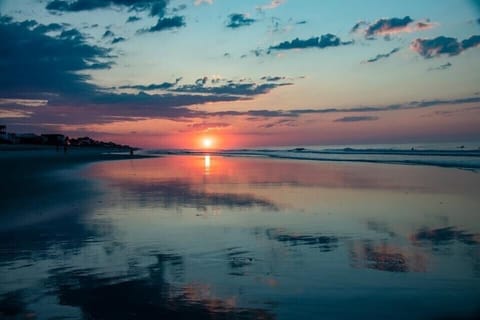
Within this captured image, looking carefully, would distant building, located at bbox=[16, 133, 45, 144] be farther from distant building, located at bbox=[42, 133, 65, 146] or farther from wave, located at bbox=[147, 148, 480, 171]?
wave, located at bbox=[147, 148, 480, 171]

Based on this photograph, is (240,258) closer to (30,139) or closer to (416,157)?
(416,157)

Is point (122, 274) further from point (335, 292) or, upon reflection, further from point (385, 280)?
point (385, 280)

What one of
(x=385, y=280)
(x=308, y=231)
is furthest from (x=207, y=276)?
(x=308, y=231)

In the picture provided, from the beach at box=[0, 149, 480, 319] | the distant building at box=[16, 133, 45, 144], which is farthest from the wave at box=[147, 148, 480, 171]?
the distant building at box=[16, 133, 45, 144]

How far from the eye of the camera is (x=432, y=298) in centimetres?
550

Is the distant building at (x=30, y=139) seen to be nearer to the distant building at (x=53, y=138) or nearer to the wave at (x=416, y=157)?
the distant building at (x=53, y=138)

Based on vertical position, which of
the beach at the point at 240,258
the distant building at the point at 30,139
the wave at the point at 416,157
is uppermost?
the distant building at the point at 30,139

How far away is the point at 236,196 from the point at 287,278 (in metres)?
9.61

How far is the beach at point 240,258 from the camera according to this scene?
207 inches

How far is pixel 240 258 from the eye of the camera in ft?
24.4

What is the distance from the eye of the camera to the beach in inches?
207

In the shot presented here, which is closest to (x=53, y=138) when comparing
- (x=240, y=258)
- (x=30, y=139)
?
(x=30, y=139)

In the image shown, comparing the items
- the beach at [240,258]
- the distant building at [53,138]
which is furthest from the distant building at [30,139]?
the beach at [240,258]

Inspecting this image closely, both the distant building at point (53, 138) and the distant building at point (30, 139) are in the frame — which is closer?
the distant building at point (30, 139)
